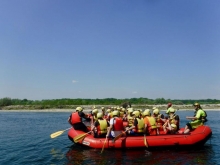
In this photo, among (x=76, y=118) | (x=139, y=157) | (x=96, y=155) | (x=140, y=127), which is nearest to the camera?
(x=139, y=157)

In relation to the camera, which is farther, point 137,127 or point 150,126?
point 150,126

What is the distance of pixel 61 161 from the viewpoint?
9.89m

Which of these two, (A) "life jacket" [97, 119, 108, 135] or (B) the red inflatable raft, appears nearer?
(B) the red inflatable raft

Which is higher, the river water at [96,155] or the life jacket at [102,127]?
the life jacket at [102,127]

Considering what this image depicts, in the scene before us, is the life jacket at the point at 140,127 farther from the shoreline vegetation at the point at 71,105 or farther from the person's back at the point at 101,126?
the shoreline vegetation at the point at 71,105

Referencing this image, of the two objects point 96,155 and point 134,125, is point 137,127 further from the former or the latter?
point 96,155

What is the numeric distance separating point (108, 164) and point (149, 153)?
233 centimetres

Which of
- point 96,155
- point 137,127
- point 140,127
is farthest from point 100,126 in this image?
point 140,127

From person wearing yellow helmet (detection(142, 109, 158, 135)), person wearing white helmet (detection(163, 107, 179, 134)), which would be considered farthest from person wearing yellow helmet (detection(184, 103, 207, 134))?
person wearing yellow helmet (detection(142, 109, 158, 135))

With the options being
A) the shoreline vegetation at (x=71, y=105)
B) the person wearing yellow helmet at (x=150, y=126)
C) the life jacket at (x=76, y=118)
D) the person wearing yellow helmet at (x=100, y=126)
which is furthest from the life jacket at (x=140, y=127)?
the shoreline vegetation at (x=71, y=105)

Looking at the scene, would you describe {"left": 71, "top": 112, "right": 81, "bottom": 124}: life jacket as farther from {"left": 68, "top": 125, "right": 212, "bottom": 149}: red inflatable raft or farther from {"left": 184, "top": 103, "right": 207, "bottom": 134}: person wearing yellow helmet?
{"left": 184, "top": 103, "right": 207, "bottom": 134}: person wearing yellow helmet

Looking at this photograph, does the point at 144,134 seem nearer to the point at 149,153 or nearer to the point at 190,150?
the point at 149,153

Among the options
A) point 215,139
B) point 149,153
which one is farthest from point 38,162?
point 215,139

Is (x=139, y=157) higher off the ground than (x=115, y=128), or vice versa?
(x=115, y=128)
